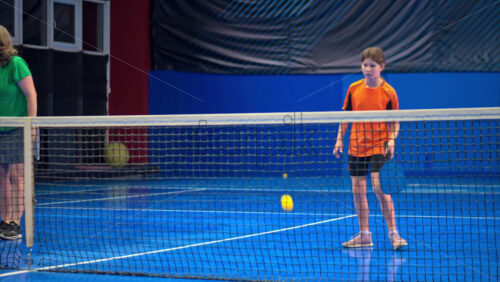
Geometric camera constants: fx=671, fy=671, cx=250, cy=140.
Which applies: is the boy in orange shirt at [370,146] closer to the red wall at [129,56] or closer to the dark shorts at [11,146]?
the dark shorts at [11,146]

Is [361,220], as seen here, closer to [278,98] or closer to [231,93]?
[278,98]

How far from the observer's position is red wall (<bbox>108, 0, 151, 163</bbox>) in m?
13.8

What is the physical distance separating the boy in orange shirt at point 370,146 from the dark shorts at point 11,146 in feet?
7.30

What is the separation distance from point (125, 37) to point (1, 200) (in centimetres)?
935

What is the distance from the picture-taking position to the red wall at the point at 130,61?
13844 millimetres

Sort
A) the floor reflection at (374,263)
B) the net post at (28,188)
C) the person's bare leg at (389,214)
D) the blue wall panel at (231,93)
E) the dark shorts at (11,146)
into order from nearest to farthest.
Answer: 1. the floor reflection at (374,263)
2. the net post at (28,188)
3. the person's bare leg at (389,214)
4. the dark shorts at (11,146)
5. the blue wall panel at (231,93)

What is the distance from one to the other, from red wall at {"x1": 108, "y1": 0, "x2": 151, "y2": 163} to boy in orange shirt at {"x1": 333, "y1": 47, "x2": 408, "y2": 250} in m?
9.45

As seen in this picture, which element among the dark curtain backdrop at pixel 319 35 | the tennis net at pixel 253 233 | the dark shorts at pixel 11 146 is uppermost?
the dark curtain backdrop at pixel 319 35

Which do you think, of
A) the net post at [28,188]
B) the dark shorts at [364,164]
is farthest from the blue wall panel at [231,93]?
the net post at [28,188]

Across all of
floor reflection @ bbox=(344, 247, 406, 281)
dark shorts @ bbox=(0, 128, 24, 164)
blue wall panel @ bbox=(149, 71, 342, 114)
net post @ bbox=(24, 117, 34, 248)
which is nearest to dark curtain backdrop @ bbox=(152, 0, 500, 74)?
blue wall panel @ bbox=(149, 71, 342, 114)

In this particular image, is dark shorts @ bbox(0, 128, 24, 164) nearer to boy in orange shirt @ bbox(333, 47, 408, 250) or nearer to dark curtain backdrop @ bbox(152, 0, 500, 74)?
boy in orange shirt @ bbox(333, 47, 408, 250)

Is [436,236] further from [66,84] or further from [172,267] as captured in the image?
[66,84]

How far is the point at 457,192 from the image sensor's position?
9609 mm

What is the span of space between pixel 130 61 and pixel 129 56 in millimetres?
107
